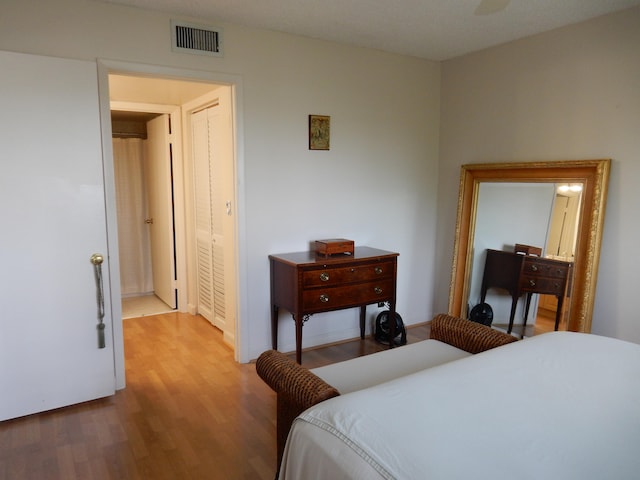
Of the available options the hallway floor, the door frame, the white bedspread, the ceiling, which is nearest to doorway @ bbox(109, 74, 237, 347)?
the hallway floor

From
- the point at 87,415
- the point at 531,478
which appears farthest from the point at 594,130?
the point at 87,415

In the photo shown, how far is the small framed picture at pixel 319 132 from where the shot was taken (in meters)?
3.49

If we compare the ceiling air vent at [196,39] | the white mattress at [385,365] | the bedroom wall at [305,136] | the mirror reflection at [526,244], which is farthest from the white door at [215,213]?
the mirror reflection at [526,244]

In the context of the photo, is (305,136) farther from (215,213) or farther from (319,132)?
(215,213)

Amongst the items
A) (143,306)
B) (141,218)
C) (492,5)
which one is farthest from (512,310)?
(141,218)

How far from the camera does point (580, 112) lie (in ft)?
10.1

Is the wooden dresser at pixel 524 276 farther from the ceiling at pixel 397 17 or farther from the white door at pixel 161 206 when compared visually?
the white door at pixel 161 206

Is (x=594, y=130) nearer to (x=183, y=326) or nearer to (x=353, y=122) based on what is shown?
(x=353, y=122)

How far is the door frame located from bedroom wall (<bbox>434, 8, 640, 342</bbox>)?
77.7 inches

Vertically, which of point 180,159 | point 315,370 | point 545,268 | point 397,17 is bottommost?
point 315,370

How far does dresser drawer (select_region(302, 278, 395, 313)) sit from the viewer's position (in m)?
3.14

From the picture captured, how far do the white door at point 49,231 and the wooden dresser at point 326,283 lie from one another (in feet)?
3.78

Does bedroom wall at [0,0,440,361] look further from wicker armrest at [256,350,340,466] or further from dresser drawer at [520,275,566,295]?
wicker armrest at [256,350,340,466]

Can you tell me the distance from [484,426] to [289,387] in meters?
0.73
